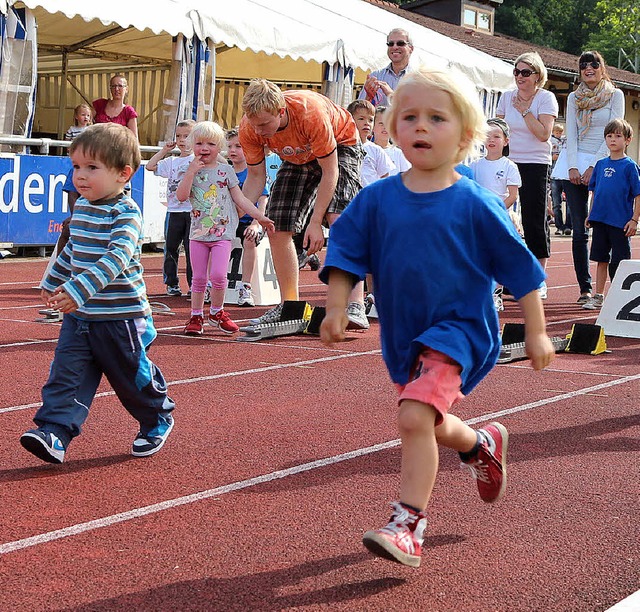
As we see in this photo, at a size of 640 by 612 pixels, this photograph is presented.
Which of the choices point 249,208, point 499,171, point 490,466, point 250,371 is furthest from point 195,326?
point 490,466

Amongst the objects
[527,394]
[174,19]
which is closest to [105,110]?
[174,19]

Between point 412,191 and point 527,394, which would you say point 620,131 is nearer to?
point 527,394

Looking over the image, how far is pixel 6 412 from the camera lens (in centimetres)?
609

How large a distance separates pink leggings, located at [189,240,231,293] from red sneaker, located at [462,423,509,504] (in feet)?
17.1

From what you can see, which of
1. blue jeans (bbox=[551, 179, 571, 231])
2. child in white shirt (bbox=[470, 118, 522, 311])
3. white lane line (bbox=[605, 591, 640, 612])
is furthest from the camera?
blue jeans (bbox=[551, 179, 571, 231])

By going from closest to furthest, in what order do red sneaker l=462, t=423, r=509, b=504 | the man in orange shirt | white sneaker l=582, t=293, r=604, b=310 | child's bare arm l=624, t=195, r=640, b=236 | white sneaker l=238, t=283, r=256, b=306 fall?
red sneaker l=462, t=423, r=509, b=504 < the man in orange shirt < child's bare arm l=624, t=195, r=640, b=236 < white sneaker l=238, t=283, r=256, b=306 < white sneaker l=582, t=293, r=604, b=310

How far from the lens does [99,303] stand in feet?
16.5

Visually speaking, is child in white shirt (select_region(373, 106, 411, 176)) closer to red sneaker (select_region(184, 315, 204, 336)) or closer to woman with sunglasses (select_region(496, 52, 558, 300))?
woman with sunglasses (select_region(496, 52, 558, 300))

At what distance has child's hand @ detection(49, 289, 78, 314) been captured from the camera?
4719mm

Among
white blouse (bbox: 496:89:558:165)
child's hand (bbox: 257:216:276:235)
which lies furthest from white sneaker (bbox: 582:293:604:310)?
child's hand (bbox: 257:216:276:235)

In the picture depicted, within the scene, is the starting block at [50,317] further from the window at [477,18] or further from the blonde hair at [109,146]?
the window at [477,18]

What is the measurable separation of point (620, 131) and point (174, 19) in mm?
8493

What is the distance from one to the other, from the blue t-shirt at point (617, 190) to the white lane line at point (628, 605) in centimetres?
819

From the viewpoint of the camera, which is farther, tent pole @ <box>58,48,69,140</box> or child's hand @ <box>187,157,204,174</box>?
tent pole @ <box>58,48,69,140</box>
